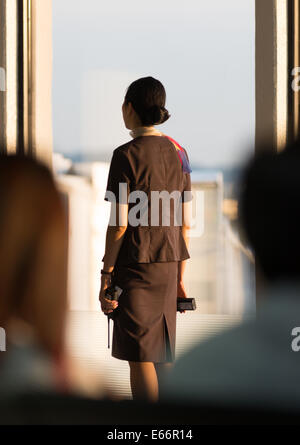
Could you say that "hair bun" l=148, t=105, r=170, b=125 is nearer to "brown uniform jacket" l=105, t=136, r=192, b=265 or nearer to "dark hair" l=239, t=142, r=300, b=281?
"brown uniform jacket" l=105, t=136, r=192, b=265

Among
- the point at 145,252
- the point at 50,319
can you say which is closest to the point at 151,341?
the point at 145,252

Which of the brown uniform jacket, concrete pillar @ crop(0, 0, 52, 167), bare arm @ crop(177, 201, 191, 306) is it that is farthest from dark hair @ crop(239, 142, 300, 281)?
concrete pillar @ crop(0, 0, 52, 167)

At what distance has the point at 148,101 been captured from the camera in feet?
9.89

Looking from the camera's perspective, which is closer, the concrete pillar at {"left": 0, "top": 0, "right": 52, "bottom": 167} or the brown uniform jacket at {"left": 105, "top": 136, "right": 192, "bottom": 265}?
the brown uniform jacket at {"left": 105, "top": 136, "right": 192, "bottom": 265}

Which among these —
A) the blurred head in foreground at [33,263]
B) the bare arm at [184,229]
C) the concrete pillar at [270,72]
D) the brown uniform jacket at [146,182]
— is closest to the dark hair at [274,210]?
the concrete pillar at [270,72]

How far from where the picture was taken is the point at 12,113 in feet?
13.2

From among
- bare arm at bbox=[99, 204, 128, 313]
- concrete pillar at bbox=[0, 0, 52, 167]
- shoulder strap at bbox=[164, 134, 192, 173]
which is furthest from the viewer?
concrete pillar at bbox=[0, 0, 52, 167]

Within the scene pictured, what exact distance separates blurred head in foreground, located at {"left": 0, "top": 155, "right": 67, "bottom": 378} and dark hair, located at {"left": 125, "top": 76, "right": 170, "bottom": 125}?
956mm

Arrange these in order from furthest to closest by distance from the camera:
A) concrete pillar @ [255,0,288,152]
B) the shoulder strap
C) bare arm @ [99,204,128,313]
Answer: concrete pillar @ [255,0,288,152] < the shoulder strap < bare arm @ [99,204,128,313]

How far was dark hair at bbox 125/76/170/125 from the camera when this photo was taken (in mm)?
2994

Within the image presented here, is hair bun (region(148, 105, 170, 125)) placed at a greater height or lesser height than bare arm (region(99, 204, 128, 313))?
greater

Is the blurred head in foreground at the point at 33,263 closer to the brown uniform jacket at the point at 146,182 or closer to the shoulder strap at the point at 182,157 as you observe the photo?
the brown uniform jacket at the point at 146,182

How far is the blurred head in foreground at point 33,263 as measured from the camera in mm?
3578

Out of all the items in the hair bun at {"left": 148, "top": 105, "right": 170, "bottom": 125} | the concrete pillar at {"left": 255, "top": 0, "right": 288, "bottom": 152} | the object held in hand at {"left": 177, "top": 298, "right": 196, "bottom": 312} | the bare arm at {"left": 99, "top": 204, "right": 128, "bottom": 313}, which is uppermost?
the concrete pillar at {"left": 255, "top": 0, "right": 288, "bottom": 152}
